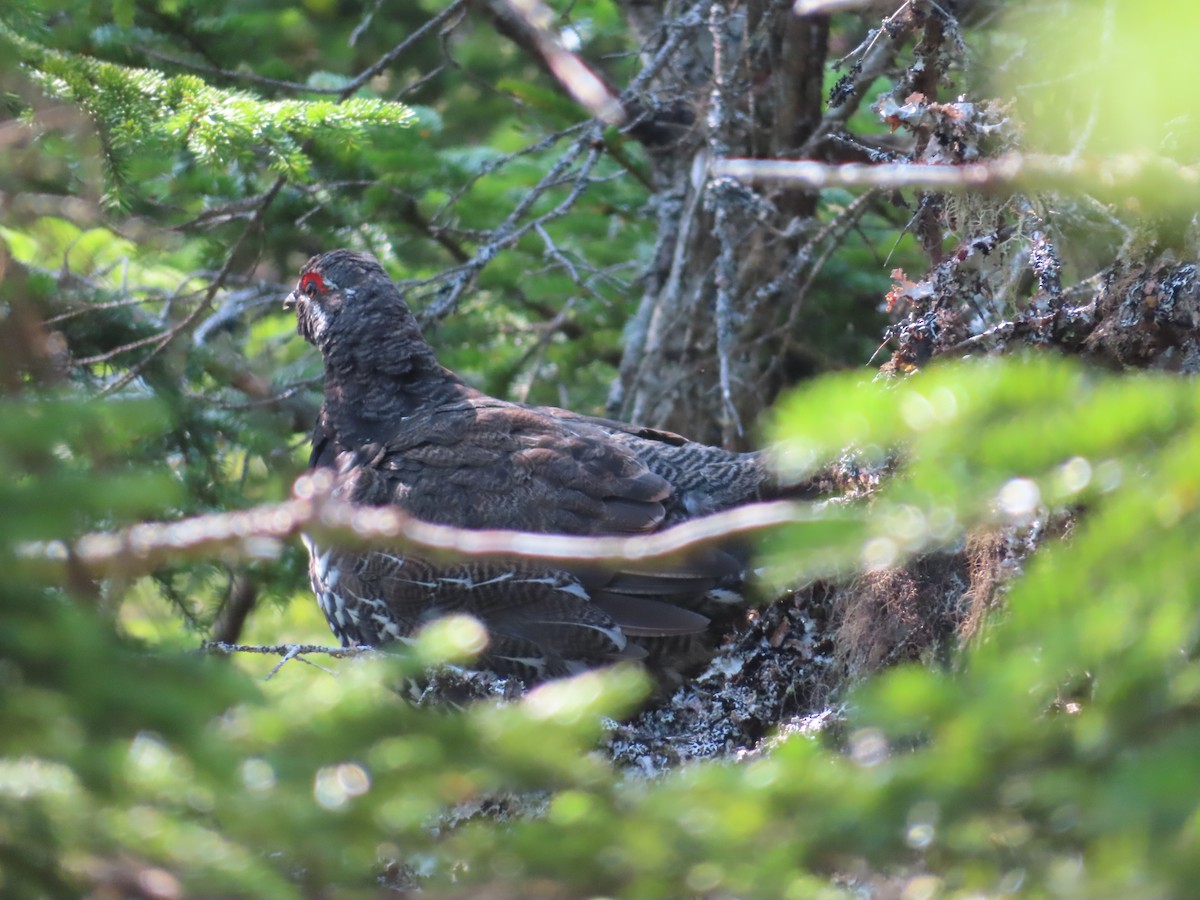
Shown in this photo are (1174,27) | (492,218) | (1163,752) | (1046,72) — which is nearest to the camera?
(1163,752)

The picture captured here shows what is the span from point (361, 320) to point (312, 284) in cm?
39

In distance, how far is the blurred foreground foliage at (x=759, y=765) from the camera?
1.55 metres

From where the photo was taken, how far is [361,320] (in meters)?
5.66

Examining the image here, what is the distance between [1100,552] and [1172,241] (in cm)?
252

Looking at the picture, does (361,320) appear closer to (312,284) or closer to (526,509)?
(312,284)

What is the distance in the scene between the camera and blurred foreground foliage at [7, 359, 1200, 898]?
1549 mm

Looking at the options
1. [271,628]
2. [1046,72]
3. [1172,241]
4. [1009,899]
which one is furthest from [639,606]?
[271,628]

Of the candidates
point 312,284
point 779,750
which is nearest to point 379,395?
point 312,284

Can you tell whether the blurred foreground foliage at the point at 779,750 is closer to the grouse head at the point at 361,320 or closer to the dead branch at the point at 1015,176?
the dead branch at the point at 1015,176

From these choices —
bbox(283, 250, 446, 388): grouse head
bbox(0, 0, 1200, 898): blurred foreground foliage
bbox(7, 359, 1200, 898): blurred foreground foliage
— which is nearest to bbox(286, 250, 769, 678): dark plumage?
bbox(283, 250, 446, 388): grouse head

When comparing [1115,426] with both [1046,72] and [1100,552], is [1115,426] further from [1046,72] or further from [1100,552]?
[1046,72]

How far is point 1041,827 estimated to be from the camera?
163cm

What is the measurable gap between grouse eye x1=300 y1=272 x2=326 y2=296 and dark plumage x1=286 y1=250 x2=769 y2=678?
0.69 meters

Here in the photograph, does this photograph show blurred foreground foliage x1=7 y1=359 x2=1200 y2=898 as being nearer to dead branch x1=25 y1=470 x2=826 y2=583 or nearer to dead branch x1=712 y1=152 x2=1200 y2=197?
dead branch x1=25 y1=470 x2=826 y2=583
